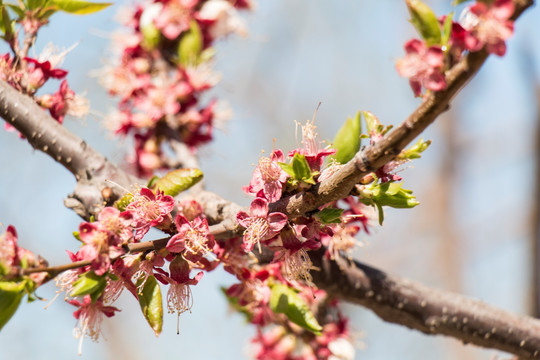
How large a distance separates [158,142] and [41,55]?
0.85 metres

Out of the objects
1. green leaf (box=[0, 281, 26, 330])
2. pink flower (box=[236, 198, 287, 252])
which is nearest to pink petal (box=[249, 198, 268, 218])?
pink flower (box=[236, 198, 287, 252])

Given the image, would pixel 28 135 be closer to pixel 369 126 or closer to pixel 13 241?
pixel 13 241

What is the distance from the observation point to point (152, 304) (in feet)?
4.33

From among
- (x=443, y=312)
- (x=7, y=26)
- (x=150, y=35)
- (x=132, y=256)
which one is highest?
(x=150, y=35)

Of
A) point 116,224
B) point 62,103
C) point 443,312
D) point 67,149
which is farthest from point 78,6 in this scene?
point 443,312

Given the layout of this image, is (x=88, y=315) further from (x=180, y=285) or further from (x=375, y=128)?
(x=375, y=128)

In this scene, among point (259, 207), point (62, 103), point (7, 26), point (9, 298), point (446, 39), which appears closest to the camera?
point (446, 39)

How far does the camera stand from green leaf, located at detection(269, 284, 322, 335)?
1434 millimetres

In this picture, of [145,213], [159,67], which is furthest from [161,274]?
[159,67]

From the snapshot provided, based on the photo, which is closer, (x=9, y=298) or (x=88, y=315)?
(x=9, y=298)

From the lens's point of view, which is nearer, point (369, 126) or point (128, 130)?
point (369, 126)

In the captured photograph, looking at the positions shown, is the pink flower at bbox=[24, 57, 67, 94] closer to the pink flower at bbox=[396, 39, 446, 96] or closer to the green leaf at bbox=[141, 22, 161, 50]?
the green leaf at bbox=[141, 22, 161, 50]

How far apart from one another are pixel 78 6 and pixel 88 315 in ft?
3.14

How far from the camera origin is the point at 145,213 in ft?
4.31
